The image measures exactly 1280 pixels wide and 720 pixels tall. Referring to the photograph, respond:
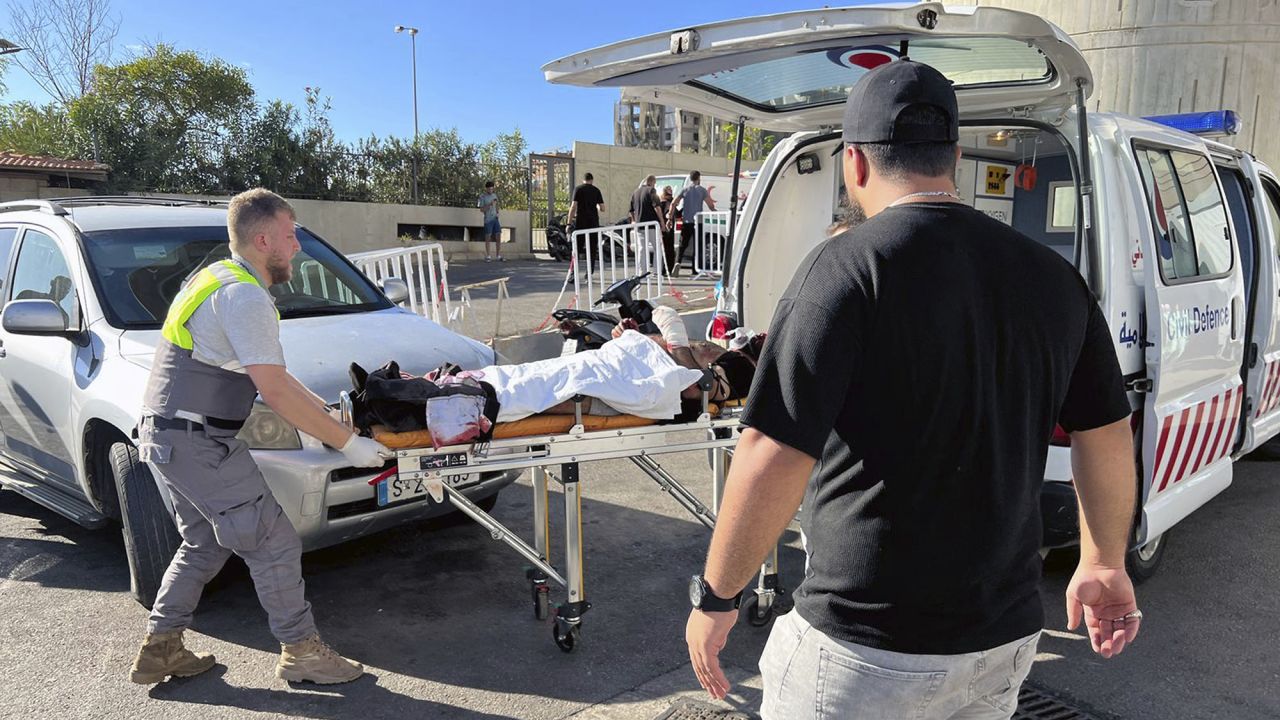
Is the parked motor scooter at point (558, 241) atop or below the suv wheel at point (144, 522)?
atop

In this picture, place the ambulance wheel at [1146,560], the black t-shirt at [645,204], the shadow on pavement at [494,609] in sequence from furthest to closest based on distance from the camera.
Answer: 1. the black t-shirt at [645,204]
2. the ambulance wheel at [1146,560]
3. the shadow on pavement at [494,609]

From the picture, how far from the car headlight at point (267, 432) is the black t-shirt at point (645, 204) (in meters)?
10.8

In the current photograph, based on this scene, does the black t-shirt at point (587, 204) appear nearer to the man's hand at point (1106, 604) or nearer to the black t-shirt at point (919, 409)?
the man's hand at point (1106, 604)

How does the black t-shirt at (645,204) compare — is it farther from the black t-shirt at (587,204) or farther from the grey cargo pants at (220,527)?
the grey cargo pants at (220,527)

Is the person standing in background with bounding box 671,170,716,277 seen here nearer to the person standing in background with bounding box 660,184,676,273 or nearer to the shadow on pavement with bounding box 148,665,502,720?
the person standing in background with bounding box 660,184,676,273

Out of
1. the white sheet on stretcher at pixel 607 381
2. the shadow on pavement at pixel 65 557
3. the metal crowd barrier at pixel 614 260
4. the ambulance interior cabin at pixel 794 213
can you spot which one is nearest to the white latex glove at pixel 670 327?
the white sheet on stretcher at pixel 607 381

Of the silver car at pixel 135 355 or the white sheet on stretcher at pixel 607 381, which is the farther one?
the silver car at pixel 135 355

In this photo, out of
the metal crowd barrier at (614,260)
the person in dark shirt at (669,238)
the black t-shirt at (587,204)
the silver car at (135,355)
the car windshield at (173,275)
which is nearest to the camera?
the silver car at (135,355)

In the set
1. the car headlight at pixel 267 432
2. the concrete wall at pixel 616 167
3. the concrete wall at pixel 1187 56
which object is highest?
the concrete wall at pixel 1187 56

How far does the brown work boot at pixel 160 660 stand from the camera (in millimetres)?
3332

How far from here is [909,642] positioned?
154 cm

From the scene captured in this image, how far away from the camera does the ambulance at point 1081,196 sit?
3.18 metres

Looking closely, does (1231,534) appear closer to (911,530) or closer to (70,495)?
(911,530)

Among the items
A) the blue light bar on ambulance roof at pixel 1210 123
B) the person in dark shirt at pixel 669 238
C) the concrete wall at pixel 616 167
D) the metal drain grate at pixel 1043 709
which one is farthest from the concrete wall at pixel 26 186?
the metal drain grate at pixel 1043 709
